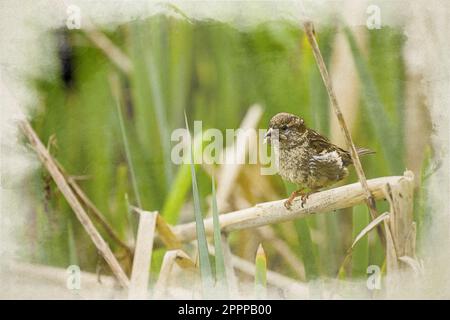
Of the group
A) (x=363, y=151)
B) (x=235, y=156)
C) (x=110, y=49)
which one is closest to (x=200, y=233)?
(x=235, y=156)

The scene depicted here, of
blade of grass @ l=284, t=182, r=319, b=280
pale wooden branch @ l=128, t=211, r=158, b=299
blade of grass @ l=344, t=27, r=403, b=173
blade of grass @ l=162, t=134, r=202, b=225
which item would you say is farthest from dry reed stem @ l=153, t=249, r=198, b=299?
blade of grass @ l=344, t=27, r=403, b=173

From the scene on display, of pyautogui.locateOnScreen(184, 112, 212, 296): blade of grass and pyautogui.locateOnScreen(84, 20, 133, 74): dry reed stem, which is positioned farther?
pyautogui.locateOnScreen(84, 20, 133, 74): dry reed stem

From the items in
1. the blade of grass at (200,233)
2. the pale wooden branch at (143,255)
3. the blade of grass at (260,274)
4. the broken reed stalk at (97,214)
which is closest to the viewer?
the blade of grass at (200,233)

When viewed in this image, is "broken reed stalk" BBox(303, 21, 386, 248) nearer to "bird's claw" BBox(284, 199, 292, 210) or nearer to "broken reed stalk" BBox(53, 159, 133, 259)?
"bird's claw" BBox(284, 199, 292, 210)

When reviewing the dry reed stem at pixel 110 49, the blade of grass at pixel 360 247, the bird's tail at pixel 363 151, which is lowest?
the blade of grass at pixel 360 247

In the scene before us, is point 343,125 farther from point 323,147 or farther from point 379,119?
point 379,119

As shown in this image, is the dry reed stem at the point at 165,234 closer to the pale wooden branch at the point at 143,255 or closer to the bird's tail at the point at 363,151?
the pale wooden branch at the point at 143,255

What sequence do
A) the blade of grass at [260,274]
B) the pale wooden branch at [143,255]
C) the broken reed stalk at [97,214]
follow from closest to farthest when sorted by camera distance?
the blade of grass at [260,274] < the pale wooden branch at [143,255] < the broken reed stalk at [97,214]

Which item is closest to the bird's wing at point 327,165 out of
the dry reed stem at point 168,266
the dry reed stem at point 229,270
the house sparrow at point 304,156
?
the house sparrow at point 304,156
